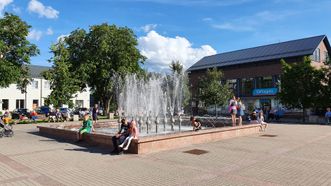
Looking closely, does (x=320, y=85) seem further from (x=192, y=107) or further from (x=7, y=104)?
(x=7, y=104)

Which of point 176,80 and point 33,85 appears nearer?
point 176,80

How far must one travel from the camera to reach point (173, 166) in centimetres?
921

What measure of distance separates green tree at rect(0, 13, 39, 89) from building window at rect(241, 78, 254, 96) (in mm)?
30626

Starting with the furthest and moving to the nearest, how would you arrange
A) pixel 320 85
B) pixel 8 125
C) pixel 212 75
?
pixel 212 75 < pixel 320 85 < pixel 8 125

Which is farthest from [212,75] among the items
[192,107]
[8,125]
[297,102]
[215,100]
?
[8,125]

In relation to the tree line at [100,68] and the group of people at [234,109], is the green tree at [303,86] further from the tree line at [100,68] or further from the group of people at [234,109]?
the group of people at [234,109]

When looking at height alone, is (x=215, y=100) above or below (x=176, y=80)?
below

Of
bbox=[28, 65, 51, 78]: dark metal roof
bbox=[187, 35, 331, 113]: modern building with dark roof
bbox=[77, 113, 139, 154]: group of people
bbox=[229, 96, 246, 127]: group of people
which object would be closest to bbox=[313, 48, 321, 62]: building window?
bbox=[187, 35, 331, 113]: modern building with dark roof

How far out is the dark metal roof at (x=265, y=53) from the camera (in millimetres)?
44906

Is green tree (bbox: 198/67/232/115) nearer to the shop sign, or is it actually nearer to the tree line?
the tree line

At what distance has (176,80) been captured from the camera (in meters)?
48.7

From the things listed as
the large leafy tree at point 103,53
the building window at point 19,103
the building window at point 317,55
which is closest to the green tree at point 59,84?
the large leafy tree at point 103,53

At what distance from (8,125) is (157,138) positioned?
10.1 m

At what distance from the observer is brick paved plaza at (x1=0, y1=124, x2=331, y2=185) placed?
7.68 m
